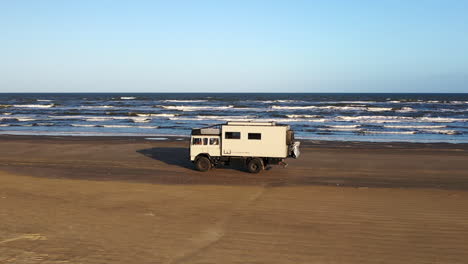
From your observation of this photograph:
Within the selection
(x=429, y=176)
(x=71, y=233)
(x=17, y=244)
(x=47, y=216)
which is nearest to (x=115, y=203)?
(x=47, y=216)

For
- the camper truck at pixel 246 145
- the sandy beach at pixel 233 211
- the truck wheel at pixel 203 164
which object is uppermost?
the camper truck at pixel 246 145

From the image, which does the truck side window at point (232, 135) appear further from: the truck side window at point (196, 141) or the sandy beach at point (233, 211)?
the sandy beach at point (233, 211)

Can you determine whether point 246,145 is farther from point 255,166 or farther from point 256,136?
point 255,166

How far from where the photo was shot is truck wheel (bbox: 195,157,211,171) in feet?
73.8

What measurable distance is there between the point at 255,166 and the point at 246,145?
1.10 m

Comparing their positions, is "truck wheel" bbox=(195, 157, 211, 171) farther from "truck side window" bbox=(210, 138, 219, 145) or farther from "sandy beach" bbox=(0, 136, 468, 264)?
"truck side window" bbox=(210, 138, 219, 145)

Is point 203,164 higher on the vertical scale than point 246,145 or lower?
lower

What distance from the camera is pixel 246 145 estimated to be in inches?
860

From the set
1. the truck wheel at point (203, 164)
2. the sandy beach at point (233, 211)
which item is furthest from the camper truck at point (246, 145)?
the sandy beach at point (233, 211)

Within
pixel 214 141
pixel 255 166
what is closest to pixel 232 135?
pixel 214 141

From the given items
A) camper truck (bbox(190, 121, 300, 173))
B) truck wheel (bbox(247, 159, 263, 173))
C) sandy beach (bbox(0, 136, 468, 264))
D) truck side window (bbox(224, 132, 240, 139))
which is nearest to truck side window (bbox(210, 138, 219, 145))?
camper truck (bbox(190, 121, 300, 173))

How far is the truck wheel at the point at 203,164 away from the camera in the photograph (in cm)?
2248

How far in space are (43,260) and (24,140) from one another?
29447 millimetres

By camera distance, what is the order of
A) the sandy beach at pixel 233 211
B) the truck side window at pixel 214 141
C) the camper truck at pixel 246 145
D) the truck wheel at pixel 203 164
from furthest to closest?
the truck wheel at pixel 203 164, the truck side window at pixel 214 141, the camper truck at pixel 246 145, the sandy beach at pixel 233 211
